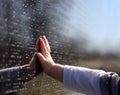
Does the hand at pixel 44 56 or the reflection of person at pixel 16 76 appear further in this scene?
the hand at pixel 44 56

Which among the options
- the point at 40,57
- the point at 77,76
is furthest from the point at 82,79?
the point at 40,57

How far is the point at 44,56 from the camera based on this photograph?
0.87 metres

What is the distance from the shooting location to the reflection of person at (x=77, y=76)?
85 centimetres

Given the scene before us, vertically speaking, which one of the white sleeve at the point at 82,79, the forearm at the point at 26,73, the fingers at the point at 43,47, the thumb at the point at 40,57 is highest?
the fingers at the point at 43,47

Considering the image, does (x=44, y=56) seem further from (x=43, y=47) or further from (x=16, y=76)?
(x=16, y=76)

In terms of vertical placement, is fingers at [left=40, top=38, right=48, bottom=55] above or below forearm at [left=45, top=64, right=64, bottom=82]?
above

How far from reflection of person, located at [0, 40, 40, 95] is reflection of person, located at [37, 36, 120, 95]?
→ 29 millimetres

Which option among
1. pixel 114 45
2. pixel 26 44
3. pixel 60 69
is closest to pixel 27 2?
pixel 26 44

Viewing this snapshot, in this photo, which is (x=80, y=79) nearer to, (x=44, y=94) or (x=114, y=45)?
(x=44, y=94)

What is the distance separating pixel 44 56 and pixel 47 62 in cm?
2

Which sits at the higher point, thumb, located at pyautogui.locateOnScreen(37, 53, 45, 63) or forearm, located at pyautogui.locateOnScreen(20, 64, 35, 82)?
thumb, located at pyautogui.locateOnScreen(37, 53, 45, 63)

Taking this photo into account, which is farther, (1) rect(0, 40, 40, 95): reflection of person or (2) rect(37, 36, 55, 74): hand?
(2) rect(37, 36, 55, 74): hand

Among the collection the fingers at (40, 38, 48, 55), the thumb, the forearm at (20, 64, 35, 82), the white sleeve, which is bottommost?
the white sleeve

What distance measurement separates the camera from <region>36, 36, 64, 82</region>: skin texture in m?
0.85
